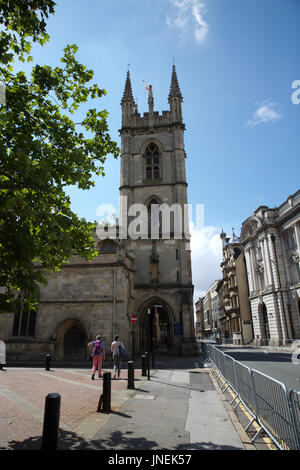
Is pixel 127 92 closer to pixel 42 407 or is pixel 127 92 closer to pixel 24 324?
pixel 24 324

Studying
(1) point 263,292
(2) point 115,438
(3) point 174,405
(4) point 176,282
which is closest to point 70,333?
(4) point 176,282

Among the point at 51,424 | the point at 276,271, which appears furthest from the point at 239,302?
the point at 51,424

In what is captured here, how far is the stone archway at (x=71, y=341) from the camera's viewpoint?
67.7 feet

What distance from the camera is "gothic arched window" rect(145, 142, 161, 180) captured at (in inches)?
1236

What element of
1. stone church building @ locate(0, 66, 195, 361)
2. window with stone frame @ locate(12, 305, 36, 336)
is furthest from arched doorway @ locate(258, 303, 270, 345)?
window with stone frame @ locate(12, 305, 36, 336)

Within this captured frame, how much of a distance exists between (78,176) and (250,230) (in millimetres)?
42129

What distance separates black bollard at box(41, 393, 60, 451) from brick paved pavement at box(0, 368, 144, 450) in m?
1.04

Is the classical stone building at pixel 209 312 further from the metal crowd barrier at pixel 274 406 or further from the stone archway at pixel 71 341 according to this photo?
the metal crowd barrier at pixel 274 406

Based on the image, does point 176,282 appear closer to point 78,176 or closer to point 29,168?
point 78,176

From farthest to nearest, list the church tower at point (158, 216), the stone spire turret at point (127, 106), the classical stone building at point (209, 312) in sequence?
the classical stone building at point (209, 312), the stone spire turret at point (127, 106), the church tower at point (158, 216)

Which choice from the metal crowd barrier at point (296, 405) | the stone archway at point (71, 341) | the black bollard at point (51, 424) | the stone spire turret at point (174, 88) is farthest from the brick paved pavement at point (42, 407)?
the stone spire turret at point (174, 88)

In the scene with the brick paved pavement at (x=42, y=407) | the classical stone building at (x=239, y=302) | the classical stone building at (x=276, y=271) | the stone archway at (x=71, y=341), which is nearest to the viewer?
the brick paved pavement at (x=42, y=407)

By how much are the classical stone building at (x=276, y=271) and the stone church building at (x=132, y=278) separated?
15551 mm
